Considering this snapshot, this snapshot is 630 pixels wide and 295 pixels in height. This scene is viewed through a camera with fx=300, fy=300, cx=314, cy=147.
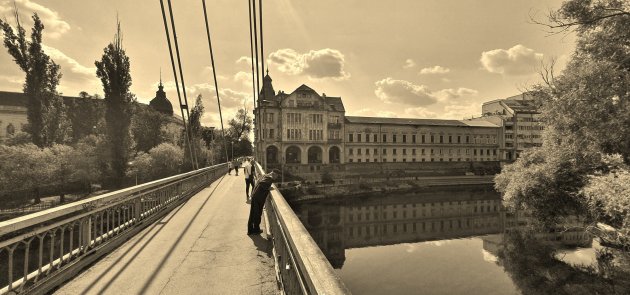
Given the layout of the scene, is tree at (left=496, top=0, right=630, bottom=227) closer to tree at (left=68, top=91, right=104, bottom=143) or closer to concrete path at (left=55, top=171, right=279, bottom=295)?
concrete path at (left=55, top=171, right=279, bottom=295)

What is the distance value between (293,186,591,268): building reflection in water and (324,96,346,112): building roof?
20620 millimetres

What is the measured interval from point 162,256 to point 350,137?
185 ft

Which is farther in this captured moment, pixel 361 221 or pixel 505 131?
pixel 505 131

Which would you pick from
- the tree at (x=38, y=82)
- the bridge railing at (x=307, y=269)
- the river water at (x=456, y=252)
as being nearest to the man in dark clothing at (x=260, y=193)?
the bridge railing at (x=307, y=269)

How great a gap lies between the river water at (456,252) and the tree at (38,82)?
1189 inches

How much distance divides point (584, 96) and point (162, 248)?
17005 mm

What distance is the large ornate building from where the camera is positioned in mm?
55594

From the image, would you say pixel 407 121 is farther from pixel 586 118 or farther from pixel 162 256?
→ pixel 162 256

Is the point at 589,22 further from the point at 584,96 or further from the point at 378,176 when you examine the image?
the point at 378,176

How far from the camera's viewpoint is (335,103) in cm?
6091

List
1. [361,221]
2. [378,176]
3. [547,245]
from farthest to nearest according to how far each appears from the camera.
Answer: [378,176]
[361,221]
[547,245]

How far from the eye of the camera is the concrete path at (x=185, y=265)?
13.3 ft

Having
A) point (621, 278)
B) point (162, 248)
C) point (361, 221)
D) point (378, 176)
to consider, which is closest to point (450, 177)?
point (378, 176)

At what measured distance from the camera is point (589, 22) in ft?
43.3
